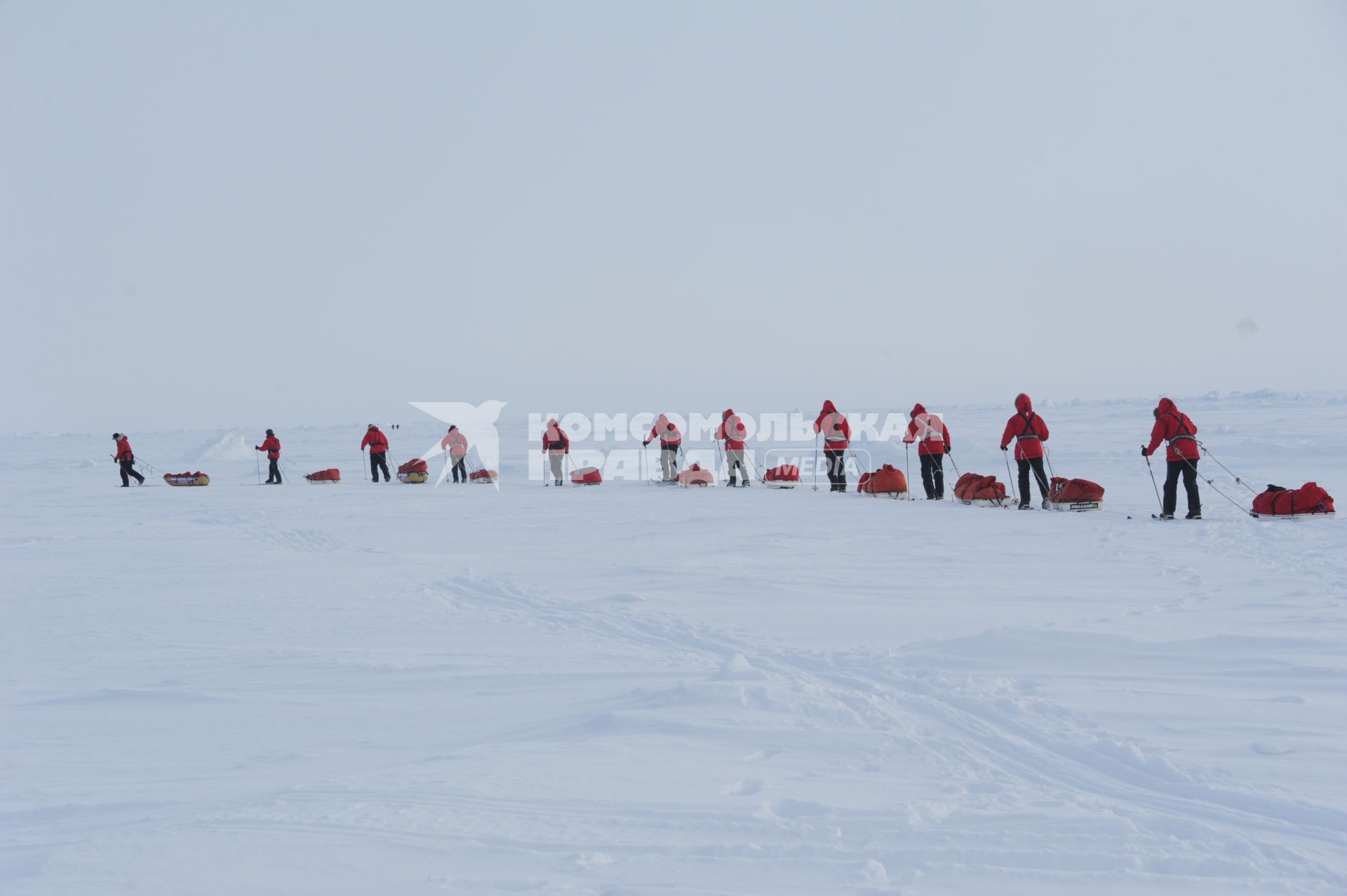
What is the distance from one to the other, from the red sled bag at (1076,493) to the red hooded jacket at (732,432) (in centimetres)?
597

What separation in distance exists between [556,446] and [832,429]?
5.60 m

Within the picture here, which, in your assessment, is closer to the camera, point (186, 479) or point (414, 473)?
point (414, 473)

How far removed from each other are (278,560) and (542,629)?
14.1 ft

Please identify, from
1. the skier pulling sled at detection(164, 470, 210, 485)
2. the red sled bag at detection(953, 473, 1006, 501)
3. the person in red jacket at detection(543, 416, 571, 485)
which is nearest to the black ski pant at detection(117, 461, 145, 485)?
the skier pulling sled at detection(164, 470, 210, 485)

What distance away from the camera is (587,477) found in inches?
710

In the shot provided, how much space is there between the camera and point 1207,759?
3.37 m

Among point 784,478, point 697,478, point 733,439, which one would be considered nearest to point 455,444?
point 697,478

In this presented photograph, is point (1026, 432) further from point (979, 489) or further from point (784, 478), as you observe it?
point (784, 478)

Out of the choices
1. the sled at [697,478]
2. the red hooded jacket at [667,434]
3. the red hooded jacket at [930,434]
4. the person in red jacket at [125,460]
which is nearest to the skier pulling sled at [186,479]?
the person in red jacket at [125,460]

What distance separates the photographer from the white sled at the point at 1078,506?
11.8 m

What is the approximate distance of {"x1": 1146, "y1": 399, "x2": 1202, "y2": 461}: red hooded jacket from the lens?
10.5 meters

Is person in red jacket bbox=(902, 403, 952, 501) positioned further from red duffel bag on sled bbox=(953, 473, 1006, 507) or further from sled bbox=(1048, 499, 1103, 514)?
sled bbox=(1048, 499, 1103, 514)

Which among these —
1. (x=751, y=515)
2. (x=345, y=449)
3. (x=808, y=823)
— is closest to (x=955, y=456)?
(x=751, y=515)

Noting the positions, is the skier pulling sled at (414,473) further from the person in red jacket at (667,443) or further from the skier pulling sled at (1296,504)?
the skier pulling sled at (1296,504)
